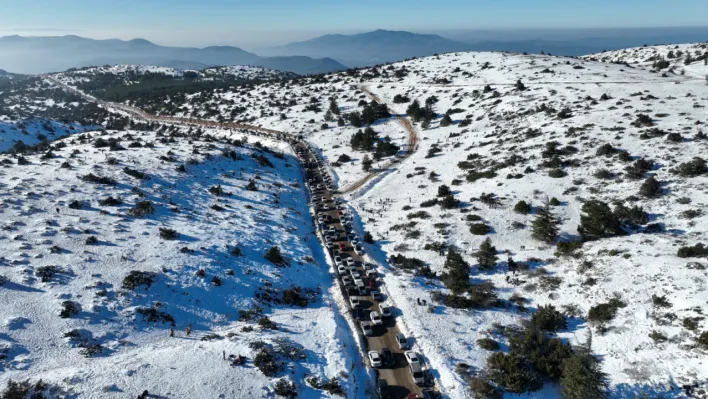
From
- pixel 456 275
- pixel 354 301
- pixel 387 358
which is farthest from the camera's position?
pixel 456 275

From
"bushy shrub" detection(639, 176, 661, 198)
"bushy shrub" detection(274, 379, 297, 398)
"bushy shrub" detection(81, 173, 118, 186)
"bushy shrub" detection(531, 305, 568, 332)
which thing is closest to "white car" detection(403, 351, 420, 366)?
"bushy shrub" detection(274, 379, 297, 398)

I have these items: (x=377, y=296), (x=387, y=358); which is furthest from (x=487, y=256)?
(x=387, y=358)

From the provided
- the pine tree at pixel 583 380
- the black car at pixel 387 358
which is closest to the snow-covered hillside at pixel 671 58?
the pine tree at pixel 583 380

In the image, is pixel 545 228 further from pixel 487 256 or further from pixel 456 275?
pixel 456 275

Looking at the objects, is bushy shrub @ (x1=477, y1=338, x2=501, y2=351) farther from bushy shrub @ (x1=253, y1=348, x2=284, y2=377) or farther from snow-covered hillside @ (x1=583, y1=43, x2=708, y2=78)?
snow-covered hillside @ (x1=583, y1=43, x2=708, y2=78)

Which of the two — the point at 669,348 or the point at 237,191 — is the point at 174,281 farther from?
the point at 669,348

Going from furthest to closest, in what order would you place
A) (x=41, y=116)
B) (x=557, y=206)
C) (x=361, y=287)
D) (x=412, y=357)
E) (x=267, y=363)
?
(x=41, y=116) → (x=557, y=206) → (x=361, y=287) → (x=412, y=357) → (x=267, y=363)
